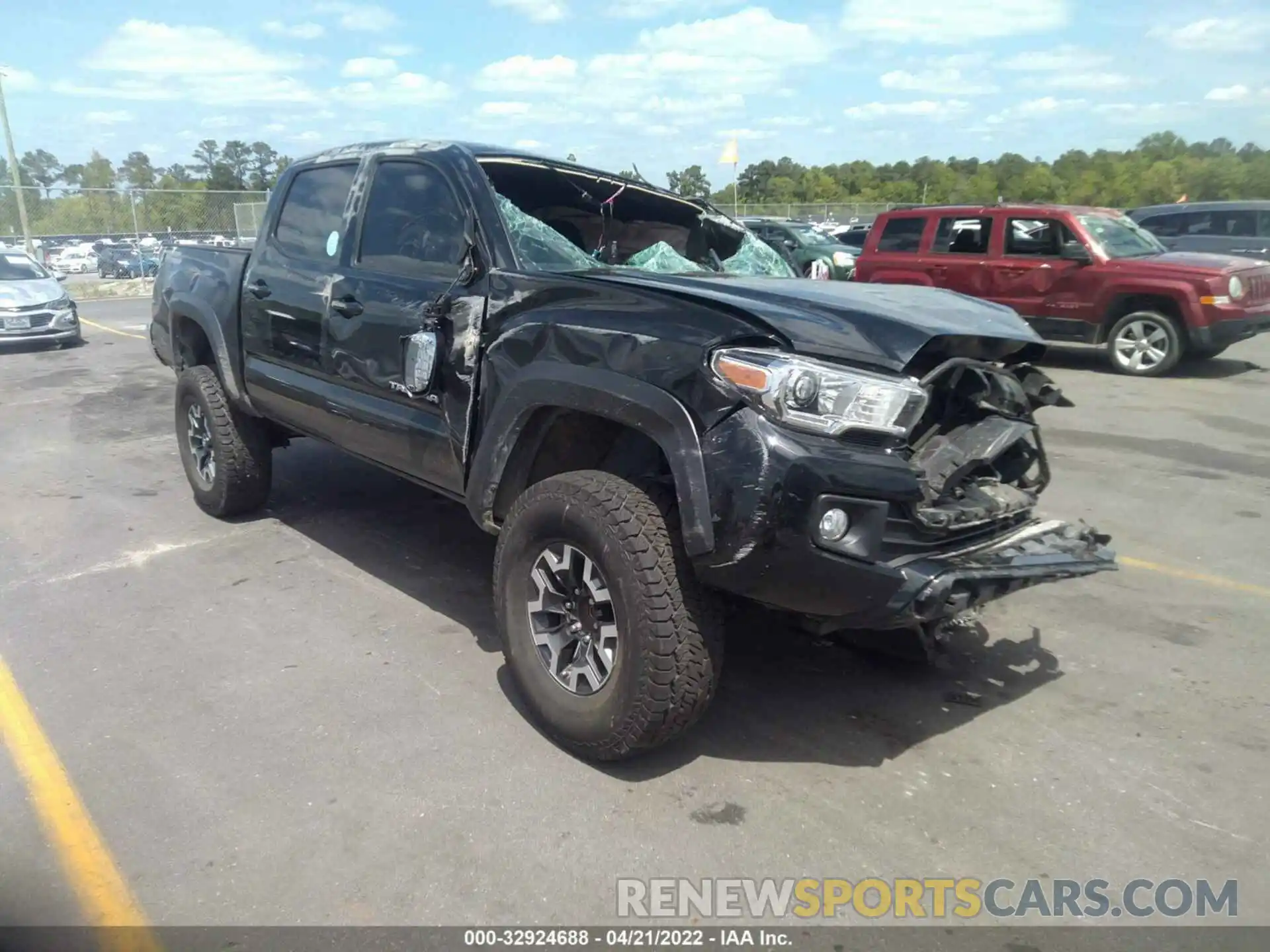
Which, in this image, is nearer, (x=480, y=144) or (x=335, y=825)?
(x=335, y=825)

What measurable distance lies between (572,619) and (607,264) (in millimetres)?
1691

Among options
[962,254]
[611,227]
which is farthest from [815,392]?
[962,254]

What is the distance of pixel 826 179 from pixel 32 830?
7442 centimetres

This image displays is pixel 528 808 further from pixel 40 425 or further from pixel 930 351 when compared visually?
pixel 40 425

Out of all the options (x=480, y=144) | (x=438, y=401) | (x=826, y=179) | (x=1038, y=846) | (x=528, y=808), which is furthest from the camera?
(x=826, y=179)

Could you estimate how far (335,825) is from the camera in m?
2.94

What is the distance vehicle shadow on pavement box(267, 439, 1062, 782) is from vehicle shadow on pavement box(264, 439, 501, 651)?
0.01m

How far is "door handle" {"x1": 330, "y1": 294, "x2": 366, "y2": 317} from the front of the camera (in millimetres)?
4281

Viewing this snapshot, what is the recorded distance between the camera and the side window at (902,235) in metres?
12.8

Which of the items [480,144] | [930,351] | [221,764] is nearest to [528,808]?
[221,764]

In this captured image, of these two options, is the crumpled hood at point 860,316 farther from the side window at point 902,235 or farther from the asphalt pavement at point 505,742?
the side window at point 902,235

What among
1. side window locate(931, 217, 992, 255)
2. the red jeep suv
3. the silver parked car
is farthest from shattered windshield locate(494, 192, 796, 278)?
the silver parked car

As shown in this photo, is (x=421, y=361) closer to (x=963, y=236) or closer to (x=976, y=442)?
(x=976, y=442)

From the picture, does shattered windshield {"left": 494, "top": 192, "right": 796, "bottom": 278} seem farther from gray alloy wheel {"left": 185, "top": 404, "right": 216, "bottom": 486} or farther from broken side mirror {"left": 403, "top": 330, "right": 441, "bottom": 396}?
gray alloy wheel {"left": 185, "top": 404, "right": 216, "bottom": 486}
